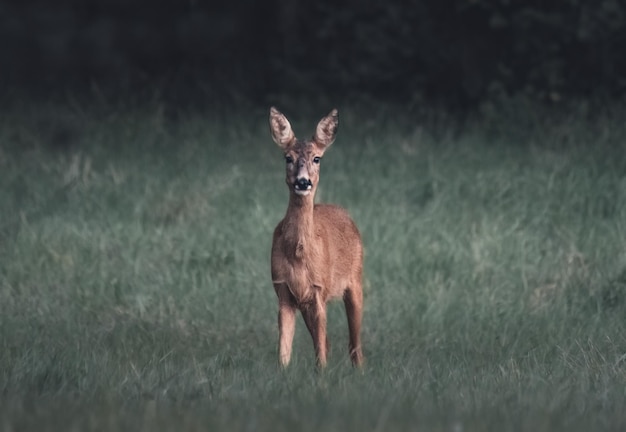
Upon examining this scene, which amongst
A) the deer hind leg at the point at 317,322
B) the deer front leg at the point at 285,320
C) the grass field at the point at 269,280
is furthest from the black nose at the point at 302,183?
the grass field at the point at 269,280

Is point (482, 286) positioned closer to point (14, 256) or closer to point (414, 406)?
point (14, 256)

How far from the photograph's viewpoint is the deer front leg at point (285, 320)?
872 cm

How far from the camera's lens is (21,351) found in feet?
29.7

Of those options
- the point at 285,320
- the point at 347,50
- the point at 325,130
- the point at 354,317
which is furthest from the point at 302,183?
the point at 347,50

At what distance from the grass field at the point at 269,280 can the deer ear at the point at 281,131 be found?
1.32m

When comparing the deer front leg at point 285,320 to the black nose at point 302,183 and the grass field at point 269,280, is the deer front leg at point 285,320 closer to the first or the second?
the grass field at point 269,280

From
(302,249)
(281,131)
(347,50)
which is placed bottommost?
(302,249)

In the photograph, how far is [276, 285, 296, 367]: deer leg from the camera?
28.6 ft

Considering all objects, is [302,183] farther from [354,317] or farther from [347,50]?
[347,50]

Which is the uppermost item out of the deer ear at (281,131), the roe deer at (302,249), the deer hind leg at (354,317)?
the deer ear at (281,131)

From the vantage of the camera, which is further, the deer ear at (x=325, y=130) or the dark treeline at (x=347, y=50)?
the dark treeline at (x=347, y=50)

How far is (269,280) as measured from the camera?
36.8 ft


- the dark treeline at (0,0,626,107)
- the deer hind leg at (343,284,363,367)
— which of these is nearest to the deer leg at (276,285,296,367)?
the deer hind leg at (343,284,363,367)

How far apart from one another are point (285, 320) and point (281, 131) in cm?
113
